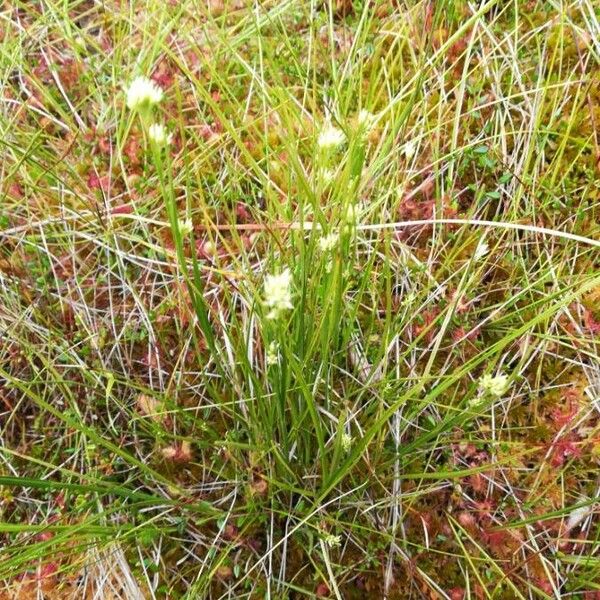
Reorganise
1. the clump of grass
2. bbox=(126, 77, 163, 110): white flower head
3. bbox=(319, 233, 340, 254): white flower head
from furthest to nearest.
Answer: the clump of grass, bbox=(319, 233, 340, 254): white flower head, bbox=(126, 77, 163, 110): white flower head

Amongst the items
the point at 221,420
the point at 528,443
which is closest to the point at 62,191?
the point at 221,420

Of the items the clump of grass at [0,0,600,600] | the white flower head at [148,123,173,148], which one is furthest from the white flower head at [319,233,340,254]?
the white flower head at [148,123,173,148]

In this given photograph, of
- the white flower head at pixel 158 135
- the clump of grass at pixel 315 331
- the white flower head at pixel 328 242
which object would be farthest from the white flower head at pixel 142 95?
the white flower head at pixel 328 242

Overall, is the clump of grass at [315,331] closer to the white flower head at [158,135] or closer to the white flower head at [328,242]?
the white flower head at [328,242]

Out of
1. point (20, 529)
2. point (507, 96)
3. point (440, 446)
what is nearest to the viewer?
point (20, 529)

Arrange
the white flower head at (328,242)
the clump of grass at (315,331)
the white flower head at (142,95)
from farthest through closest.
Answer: the clump of grass at (315,331)
the white flower head at (328,242)
the white flower head at (142,95)

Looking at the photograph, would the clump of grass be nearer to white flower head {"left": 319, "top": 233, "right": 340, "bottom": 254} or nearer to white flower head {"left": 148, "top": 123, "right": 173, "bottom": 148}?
white flower head {"left": 319, "top": 233, "right": 340, "bottom": 254}

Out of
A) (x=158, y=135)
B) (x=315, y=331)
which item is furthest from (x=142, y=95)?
(x=315, y=331)

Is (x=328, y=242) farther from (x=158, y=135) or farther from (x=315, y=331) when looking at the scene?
(x=158, y=135)

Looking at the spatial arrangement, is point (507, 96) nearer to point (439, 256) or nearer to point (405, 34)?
point (405, 34)
